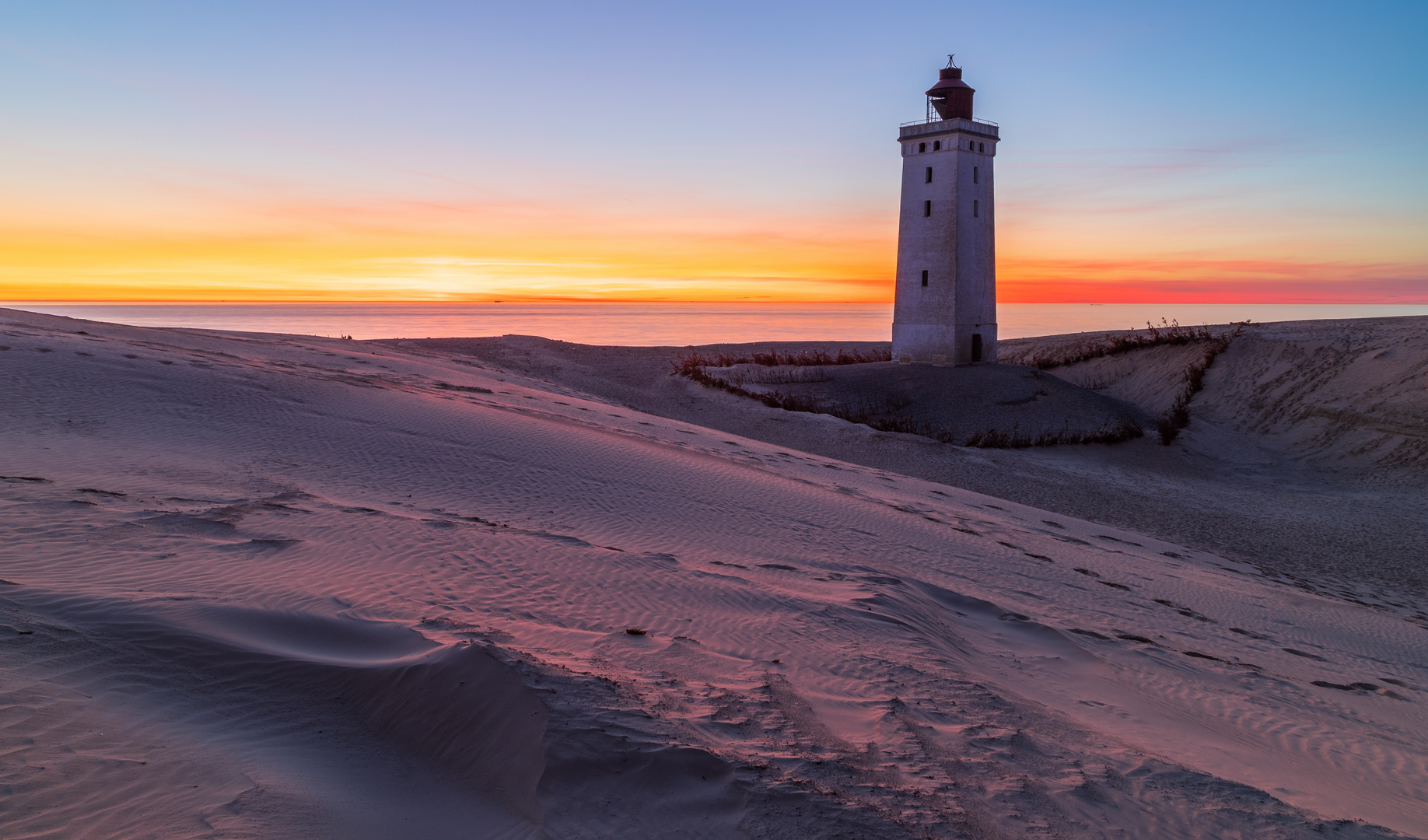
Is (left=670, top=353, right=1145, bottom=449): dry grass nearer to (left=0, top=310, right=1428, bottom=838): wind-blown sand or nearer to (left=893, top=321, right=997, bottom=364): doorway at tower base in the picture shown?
(left=893, top=321, right=997, bottom=364): doorway at tower base

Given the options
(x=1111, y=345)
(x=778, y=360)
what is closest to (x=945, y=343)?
(x=778, y=360)

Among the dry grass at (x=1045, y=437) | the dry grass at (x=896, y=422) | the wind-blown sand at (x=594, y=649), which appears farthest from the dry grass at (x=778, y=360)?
the wind-blown sand at (x=594, y=649)

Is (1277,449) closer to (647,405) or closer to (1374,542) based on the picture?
(1374,542)

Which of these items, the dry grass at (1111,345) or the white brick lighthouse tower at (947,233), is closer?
the white brick lighthouse tower at (947,233)

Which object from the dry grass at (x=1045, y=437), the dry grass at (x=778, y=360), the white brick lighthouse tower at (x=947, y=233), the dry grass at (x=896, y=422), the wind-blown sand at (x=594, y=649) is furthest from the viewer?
the dry grass at (x=778, y=360)

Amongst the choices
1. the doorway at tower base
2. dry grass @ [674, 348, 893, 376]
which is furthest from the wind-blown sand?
dry grass @ [674, 348, 893, 376]

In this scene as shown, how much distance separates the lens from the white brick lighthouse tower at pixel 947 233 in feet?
77.5

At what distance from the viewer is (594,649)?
4.31 metres

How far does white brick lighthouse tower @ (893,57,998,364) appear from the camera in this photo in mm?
23609

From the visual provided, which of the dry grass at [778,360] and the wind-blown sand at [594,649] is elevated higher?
the dry grass at [778,360]

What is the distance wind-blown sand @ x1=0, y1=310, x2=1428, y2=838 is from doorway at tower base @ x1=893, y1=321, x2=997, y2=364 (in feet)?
45.5

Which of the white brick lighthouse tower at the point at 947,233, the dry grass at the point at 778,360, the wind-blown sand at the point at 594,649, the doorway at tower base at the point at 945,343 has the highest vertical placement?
the white brick lighthouse tower at the point at 947,233

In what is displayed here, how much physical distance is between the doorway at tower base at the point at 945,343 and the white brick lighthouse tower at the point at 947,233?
0.02 meters

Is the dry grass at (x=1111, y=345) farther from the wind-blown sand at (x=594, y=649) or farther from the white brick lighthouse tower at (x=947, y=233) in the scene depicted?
the wind-blown sand at (x=594, y=649)
